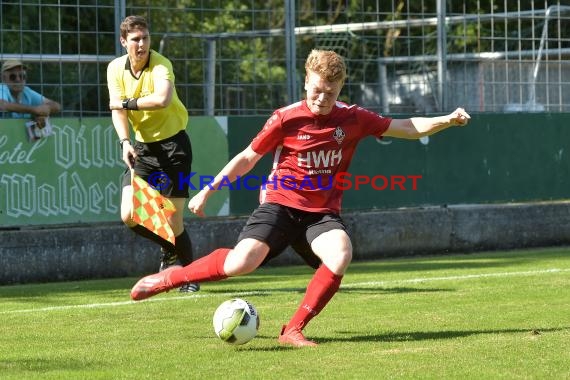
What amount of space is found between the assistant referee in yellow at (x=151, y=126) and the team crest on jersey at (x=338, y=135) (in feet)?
8.39

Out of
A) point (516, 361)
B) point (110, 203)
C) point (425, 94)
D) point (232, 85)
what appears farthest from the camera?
point (425, 94)

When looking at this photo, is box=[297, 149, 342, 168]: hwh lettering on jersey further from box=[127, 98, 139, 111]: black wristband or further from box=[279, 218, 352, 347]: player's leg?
box=[127, 98, 139, 111]: black wristband

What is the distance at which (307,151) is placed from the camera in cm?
842

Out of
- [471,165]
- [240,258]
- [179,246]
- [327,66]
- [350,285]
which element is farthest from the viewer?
[471,165]

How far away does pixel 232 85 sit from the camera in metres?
14.5

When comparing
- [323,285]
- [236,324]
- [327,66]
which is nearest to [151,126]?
[327,66]

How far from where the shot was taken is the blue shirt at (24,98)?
12844 mm

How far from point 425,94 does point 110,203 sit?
14.9ft

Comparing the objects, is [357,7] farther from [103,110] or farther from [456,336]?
[456,336]

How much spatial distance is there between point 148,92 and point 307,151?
117 inches

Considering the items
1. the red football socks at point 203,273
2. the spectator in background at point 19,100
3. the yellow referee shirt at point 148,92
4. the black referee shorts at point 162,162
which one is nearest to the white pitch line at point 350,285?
the black referee shorts at point 162,162

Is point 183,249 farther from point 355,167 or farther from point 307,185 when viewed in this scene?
point 355,167

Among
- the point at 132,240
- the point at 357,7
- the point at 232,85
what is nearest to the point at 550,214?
the point at 357,7

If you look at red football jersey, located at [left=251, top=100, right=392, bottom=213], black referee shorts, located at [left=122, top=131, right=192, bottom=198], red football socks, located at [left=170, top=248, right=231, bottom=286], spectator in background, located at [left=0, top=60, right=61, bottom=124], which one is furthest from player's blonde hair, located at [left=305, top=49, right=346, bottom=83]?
spectator in background, located at [left=0, top=60, right=61, bottom=124]
